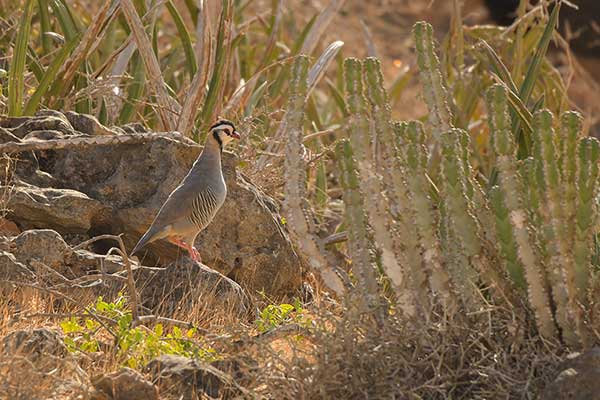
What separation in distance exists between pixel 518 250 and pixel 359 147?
0.62 m

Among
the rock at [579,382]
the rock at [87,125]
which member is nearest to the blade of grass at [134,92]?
the rock at [87,125]

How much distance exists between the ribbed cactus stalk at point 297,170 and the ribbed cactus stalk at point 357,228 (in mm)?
131

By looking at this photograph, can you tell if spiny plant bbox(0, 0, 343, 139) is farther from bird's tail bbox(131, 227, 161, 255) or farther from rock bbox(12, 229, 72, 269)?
rock bbox(12, 229, 72, 269)

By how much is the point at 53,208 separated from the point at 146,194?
56 cm

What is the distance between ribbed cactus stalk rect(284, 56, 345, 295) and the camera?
4039mm

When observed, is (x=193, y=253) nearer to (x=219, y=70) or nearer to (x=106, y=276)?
(x=106, y=276)

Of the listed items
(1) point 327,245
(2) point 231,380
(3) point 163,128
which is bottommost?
(1) point 327,245

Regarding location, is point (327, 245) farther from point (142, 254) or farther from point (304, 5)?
point (304, 5)

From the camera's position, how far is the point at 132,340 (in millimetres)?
4238

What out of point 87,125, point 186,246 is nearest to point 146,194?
point 186,246

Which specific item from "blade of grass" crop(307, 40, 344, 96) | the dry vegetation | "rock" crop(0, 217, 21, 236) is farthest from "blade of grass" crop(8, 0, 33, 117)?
the dry vegetation

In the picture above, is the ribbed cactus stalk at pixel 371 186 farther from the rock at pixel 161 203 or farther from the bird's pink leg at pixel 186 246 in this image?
the rock at pixel 161 203

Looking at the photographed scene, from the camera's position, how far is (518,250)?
12.8 ft

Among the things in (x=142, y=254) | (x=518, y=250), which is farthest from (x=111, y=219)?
(x=518, y=250)
